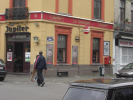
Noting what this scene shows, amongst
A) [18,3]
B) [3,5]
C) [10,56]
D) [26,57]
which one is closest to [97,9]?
[18,3]

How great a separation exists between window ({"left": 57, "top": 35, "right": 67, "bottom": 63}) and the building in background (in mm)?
6106

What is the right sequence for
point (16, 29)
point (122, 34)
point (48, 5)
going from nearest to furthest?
1. point (48, 5)
2. point (16, 29)
3. point (122, 34)

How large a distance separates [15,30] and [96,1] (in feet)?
26.8

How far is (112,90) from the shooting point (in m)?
3.99

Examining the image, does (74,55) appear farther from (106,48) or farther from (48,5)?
(48,5)

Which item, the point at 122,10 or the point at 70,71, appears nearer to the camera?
the point at 70,71

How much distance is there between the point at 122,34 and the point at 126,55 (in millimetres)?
2626

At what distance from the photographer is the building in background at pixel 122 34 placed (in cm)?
2272

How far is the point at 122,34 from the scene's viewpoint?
2286 centimetres

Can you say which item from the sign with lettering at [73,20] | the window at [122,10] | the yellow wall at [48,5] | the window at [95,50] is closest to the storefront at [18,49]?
the sign with lettering at [73,20]

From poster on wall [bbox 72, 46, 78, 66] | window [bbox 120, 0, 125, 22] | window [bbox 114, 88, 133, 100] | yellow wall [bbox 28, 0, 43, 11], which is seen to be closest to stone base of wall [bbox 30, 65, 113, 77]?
poster on wall [bbox 72, 46, 78, 66]

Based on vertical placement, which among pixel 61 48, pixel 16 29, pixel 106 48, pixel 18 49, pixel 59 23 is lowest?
pixel 18 49

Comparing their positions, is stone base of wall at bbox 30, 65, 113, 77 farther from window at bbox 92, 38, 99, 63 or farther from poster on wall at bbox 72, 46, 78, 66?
window at bbox 92, 38, 99, 63

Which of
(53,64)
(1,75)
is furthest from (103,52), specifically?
(1,75)
